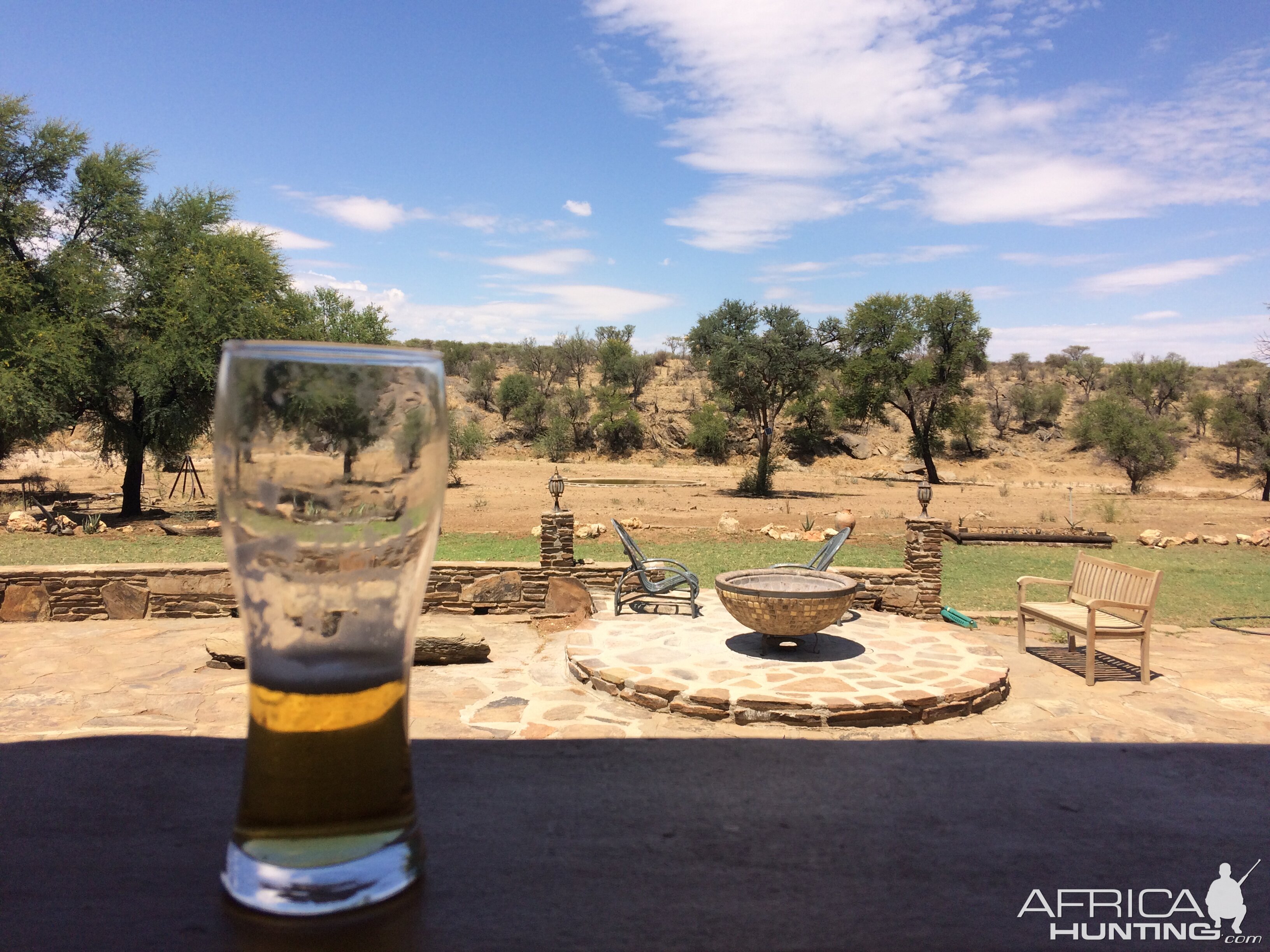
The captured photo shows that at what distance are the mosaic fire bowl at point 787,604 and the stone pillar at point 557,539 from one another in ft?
6.88

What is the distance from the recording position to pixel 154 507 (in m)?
17.3

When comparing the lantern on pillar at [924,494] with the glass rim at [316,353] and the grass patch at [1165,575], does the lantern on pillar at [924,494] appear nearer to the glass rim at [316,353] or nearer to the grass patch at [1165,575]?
the grass patch at [1165,575]

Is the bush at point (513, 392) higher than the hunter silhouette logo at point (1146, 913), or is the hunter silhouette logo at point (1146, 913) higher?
the bush at point (513, 392)

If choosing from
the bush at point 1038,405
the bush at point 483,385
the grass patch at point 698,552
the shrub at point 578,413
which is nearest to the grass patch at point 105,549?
the grass patch at point 698,552

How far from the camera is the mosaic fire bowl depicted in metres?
5.34

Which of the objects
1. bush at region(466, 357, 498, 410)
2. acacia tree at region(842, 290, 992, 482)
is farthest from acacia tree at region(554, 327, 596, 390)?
acacia tree at region(842, 290, 992, 482)

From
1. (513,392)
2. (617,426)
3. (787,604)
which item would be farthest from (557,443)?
(787,604)

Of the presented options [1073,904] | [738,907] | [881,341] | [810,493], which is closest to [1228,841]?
[1073,904]

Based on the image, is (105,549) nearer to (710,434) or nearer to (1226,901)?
(1226,901)

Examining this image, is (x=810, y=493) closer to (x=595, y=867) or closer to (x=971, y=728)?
(x=971, y=728)

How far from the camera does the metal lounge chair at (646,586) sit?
6984mm

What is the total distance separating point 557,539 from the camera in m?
7.42

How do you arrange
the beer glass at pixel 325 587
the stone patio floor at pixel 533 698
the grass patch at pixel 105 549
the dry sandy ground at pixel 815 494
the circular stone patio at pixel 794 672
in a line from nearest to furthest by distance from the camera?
the beer glass at pixel 325 587
the stone patio floor at pixel 533 698
the circular stone patio at pixel 794 672
the grass patch at pixel 105 549
the dry sandy ground at pixel 815 494

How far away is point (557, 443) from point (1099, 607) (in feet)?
102
